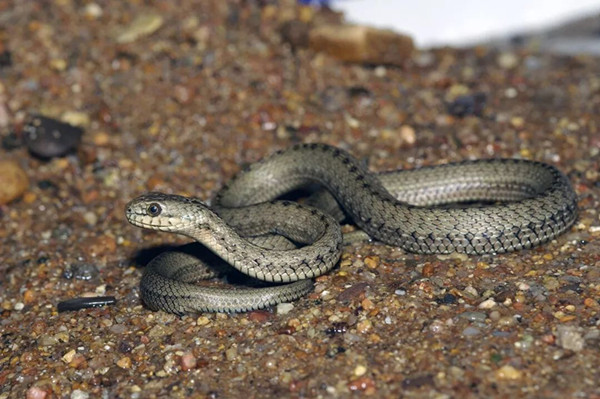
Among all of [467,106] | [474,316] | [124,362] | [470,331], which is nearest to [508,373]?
[470,331]

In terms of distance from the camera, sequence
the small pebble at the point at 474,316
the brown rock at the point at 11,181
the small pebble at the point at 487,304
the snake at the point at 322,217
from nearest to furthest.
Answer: the small pebble at the point at 474,316 < the small pebble at the point at 487,304 < the snake at the point at 322,217 < the brown rock at the point at 11,181

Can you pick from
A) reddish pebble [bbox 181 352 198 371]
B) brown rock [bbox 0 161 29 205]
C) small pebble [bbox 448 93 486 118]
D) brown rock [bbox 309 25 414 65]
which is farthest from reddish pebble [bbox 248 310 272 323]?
brown rock [bbox 309 25 414 65]

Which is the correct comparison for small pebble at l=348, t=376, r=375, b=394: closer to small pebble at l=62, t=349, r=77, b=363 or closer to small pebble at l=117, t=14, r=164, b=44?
small pebble at l=62, t=349, r=77, b=363

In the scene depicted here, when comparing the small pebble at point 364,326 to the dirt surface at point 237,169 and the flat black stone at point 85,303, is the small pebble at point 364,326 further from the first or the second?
the flat black stone at point 85,303

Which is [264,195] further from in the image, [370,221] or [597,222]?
[597,222]

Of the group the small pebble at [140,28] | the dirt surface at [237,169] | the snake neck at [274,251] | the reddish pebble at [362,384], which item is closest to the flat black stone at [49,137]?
the dirt surface at [237,169]

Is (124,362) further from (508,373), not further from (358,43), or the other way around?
(358,43)
